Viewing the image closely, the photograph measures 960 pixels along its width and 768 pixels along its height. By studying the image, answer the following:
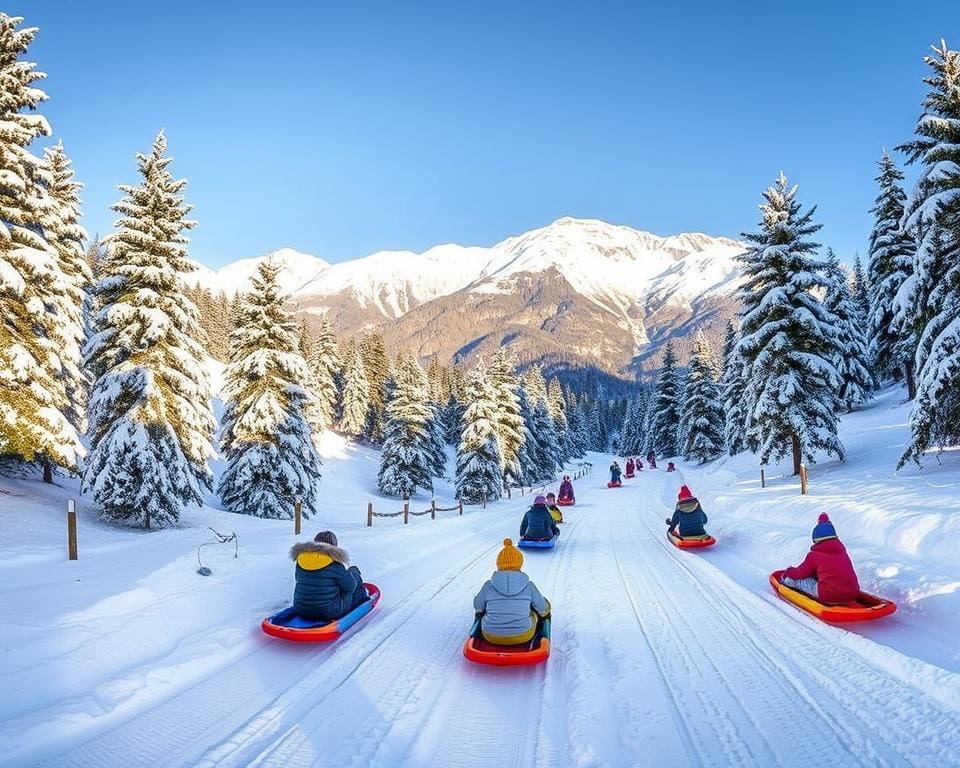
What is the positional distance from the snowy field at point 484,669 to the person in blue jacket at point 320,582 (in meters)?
0.50

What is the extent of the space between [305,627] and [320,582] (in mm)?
534

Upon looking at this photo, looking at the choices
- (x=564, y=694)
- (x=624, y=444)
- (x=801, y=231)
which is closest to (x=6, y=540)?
(x=564, y=694)

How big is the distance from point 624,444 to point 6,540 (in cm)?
10601

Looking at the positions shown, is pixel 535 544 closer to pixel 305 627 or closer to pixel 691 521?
pixel 691 521

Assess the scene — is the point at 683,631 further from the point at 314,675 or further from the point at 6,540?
the point at 6,540

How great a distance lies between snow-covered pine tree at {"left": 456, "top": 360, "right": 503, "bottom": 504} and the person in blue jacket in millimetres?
28410

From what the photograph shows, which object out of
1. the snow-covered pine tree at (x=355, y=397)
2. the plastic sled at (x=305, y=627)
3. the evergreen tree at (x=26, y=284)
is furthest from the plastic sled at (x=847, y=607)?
the snow-covered pine tree at (x=355, y=397)

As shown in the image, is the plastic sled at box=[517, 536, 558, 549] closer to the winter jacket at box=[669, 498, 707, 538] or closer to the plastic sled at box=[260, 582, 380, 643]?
the winter jacket at box=[669, 498, 707, 538]

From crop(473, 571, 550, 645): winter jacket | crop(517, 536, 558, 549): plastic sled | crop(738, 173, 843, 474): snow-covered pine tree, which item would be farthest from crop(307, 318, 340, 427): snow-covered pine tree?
crop(473, 571, 550, 645): winter jacket

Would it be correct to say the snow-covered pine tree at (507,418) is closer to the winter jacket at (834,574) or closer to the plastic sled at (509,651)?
the winter jacket at (834,574)

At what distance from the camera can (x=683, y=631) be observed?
707 centimetres

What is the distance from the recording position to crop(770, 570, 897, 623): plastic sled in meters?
6.93

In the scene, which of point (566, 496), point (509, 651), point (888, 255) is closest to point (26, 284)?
point (509, 651)

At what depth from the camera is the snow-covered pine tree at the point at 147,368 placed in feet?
54.3
